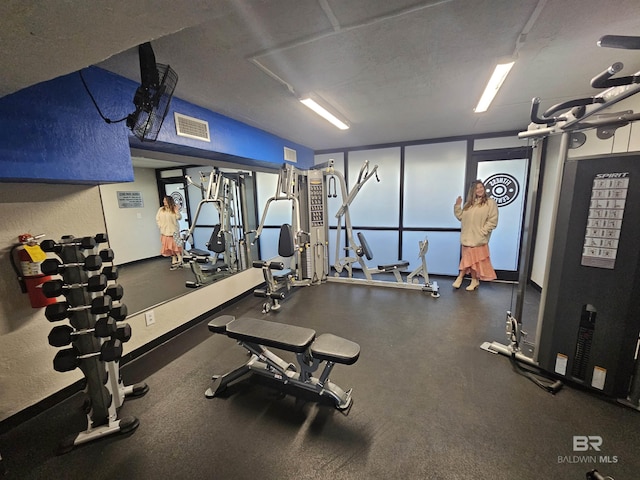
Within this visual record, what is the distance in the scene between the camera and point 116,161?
1.82m

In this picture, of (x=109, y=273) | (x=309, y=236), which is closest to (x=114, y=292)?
(x=109, y=273)

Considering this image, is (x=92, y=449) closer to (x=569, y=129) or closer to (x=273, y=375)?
(x=273, y=375)

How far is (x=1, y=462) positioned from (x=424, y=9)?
3444 mm

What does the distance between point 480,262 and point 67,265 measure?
15.4ft

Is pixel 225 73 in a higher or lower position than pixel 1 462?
higher

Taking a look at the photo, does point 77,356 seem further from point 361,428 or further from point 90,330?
point 361,428

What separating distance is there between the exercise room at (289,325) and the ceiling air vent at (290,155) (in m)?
1.24

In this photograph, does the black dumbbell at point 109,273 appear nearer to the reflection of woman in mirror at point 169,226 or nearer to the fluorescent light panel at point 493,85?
the reflection of woman in mirror at point 169,226

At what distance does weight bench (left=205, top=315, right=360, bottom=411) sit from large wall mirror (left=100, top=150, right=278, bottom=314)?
4.76ft

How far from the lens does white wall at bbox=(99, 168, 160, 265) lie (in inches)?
134

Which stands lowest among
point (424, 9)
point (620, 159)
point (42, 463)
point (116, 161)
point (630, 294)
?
point (42, 463)

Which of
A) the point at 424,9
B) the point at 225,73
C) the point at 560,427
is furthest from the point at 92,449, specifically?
the point at 424,9

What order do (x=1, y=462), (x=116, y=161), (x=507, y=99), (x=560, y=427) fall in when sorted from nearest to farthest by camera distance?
(x=1, y=462) < (x=560, y=427) < (x=116, y=161) < (x=507, y=99)

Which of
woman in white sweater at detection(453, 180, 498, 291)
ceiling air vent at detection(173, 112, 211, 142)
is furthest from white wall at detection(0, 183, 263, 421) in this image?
woman in white sweater at detection(453, 180, 498, 291)
